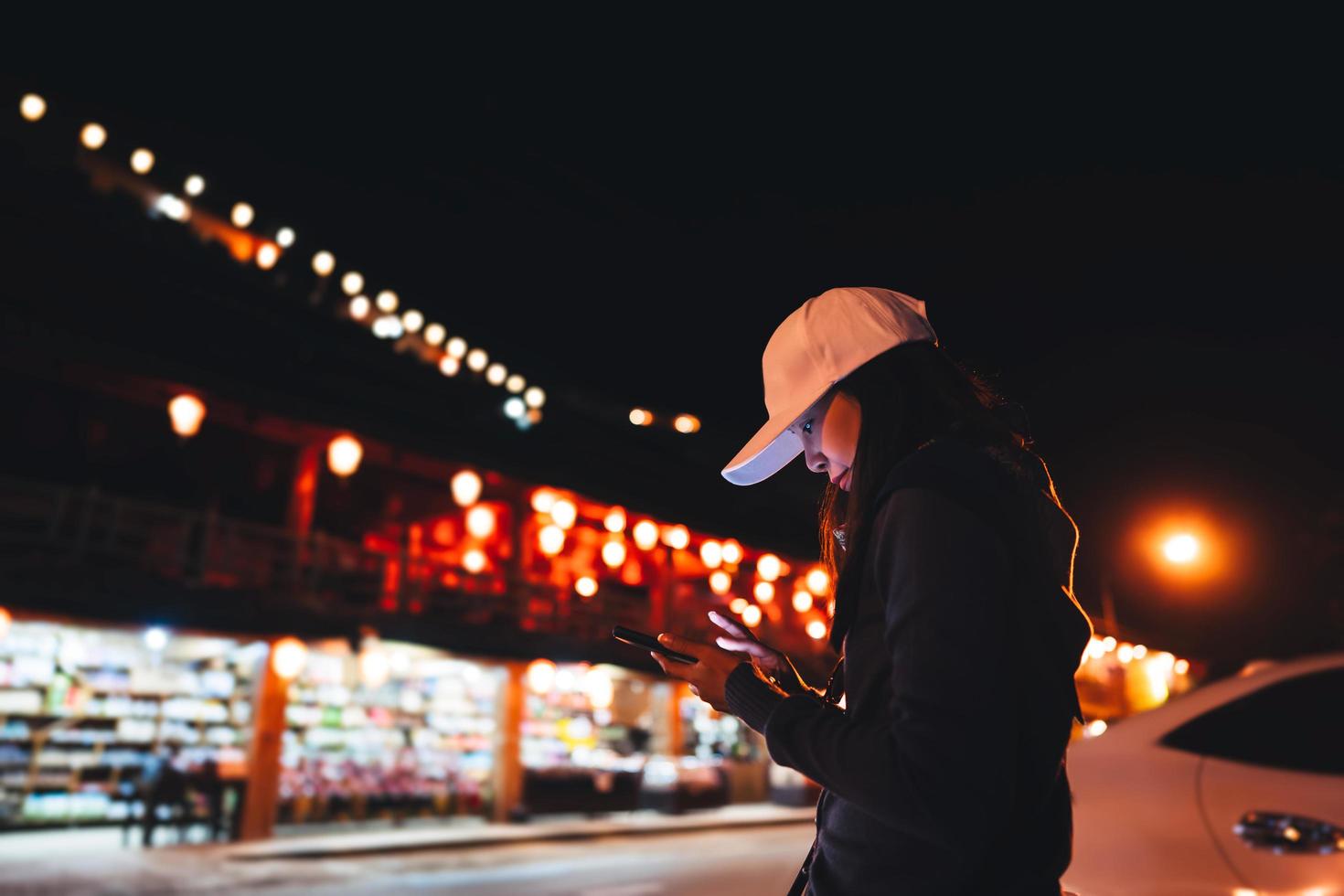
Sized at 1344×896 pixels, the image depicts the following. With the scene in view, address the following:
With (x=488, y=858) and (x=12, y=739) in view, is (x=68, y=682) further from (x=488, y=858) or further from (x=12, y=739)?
(x=488, y=858)

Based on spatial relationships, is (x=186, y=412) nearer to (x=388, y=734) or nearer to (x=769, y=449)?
(x=388, y=734)

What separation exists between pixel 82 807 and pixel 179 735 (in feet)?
5.00

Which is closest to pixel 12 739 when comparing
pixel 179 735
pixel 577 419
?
pixel 179 735

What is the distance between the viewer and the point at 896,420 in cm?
140

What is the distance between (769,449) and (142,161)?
2062 centimetres

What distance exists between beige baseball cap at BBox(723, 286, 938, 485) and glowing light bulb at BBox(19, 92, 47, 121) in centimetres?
2035

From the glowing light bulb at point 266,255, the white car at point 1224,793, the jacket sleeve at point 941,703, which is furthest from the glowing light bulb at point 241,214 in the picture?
the jacket sleeve at point 941,703

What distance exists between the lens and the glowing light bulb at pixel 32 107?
56.1 ft

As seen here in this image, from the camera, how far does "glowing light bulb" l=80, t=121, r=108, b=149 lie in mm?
17875

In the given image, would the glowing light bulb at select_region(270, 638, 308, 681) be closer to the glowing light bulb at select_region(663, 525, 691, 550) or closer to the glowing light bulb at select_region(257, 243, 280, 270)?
the glowing light bulb at select_region(663, 525, 691, 550)

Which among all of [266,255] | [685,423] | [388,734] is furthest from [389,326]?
[685,423]

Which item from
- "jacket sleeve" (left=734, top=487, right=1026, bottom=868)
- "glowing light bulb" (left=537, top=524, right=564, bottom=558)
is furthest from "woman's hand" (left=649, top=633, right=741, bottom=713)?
"glowing light bulb" (left=537, top=524, right=564, bottom=558)

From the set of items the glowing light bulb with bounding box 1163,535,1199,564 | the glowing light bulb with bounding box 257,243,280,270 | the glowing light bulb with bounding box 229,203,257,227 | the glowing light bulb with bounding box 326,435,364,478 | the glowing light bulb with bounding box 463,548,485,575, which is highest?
the glowing light bulb with bounding box 229,203,257,227

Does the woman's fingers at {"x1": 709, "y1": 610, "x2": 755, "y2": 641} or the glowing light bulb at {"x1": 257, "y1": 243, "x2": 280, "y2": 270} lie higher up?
the glowing light bulb at {"x1": 257, "y1": 243, "x2": 280, "y2": 270}
